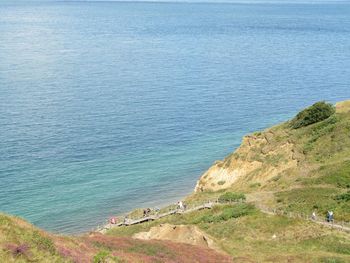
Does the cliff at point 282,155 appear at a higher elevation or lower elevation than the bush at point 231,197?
higher

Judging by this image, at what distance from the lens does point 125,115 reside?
103500 mm

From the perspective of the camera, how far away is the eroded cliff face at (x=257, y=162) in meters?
63.5

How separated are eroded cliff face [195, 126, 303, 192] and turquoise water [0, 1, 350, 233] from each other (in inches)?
241

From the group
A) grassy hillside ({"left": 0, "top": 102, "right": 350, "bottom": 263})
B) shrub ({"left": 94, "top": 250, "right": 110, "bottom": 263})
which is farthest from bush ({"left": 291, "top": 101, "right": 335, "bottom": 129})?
shrub ({"left": 94, "top": 250, "right": 110, "bottom": 263})

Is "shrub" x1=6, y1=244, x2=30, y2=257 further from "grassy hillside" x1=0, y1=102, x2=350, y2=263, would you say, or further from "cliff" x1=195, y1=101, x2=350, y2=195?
"cliff" x1=195, y1=101, x2=350, y2=195

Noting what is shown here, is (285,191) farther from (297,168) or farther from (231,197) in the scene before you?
(297,168)

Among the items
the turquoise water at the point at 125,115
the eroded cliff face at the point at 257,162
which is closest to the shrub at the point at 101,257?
the turquoise water at the point at 125,115

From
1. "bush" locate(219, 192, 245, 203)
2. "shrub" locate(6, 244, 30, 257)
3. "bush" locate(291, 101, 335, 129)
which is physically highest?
"bush" locate(291, 101, 335, 129)

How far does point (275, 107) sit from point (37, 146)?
190 ft

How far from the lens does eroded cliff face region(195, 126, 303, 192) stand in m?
63.5

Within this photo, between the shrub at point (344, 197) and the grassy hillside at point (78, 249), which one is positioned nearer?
the grassy hillside at point (78, 249)

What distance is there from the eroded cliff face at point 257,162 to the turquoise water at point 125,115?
6.12 m

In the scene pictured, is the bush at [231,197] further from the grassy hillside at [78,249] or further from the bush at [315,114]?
the bush at [315,114]

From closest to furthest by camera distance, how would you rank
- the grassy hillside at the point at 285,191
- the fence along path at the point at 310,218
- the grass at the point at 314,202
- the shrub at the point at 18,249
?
the shrub at the point at 18,249, the grassy hillside at the point at 285,191, the fence along path at the point at 310,218, the grass at the point at 314,202
